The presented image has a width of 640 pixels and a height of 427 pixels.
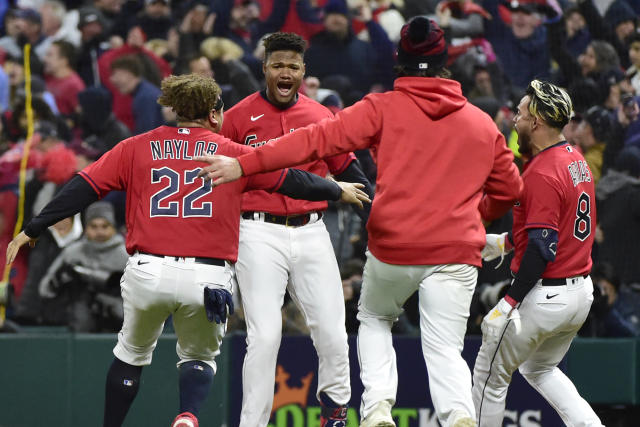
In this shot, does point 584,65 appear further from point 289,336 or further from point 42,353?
point 42,353

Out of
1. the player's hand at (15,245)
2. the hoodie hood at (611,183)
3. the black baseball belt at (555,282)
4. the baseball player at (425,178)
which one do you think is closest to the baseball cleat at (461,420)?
the baseball player at (425,178)

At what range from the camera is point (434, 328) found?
4875 millimetres

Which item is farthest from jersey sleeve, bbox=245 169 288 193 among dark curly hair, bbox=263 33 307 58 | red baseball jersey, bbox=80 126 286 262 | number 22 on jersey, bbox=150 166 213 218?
dark curly hair, bbox=263 33 307 58

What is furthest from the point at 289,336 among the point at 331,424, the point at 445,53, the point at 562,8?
the point at 562,8

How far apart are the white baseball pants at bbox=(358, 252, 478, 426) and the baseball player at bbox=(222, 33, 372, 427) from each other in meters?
0.57

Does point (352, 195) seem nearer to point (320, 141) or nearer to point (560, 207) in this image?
point (320, 141)

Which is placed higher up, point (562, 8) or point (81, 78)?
point (562, 8)

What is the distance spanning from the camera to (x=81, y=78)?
10375 mm

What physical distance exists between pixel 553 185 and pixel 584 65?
3.67 meters

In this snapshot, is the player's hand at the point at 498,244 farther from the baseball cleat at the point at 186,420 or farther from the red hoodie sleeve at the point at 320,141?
the baseball cleat at the point at 186,420

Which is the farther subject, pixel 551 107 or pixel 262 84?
pixel 262 84

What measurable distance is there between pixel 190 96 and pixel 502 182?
158cm

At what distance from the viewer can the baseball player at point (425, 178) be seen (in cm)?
477

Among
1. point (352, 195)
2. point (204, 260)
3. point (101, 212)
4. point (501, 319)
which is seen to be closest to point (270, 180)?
point (352, 195)
